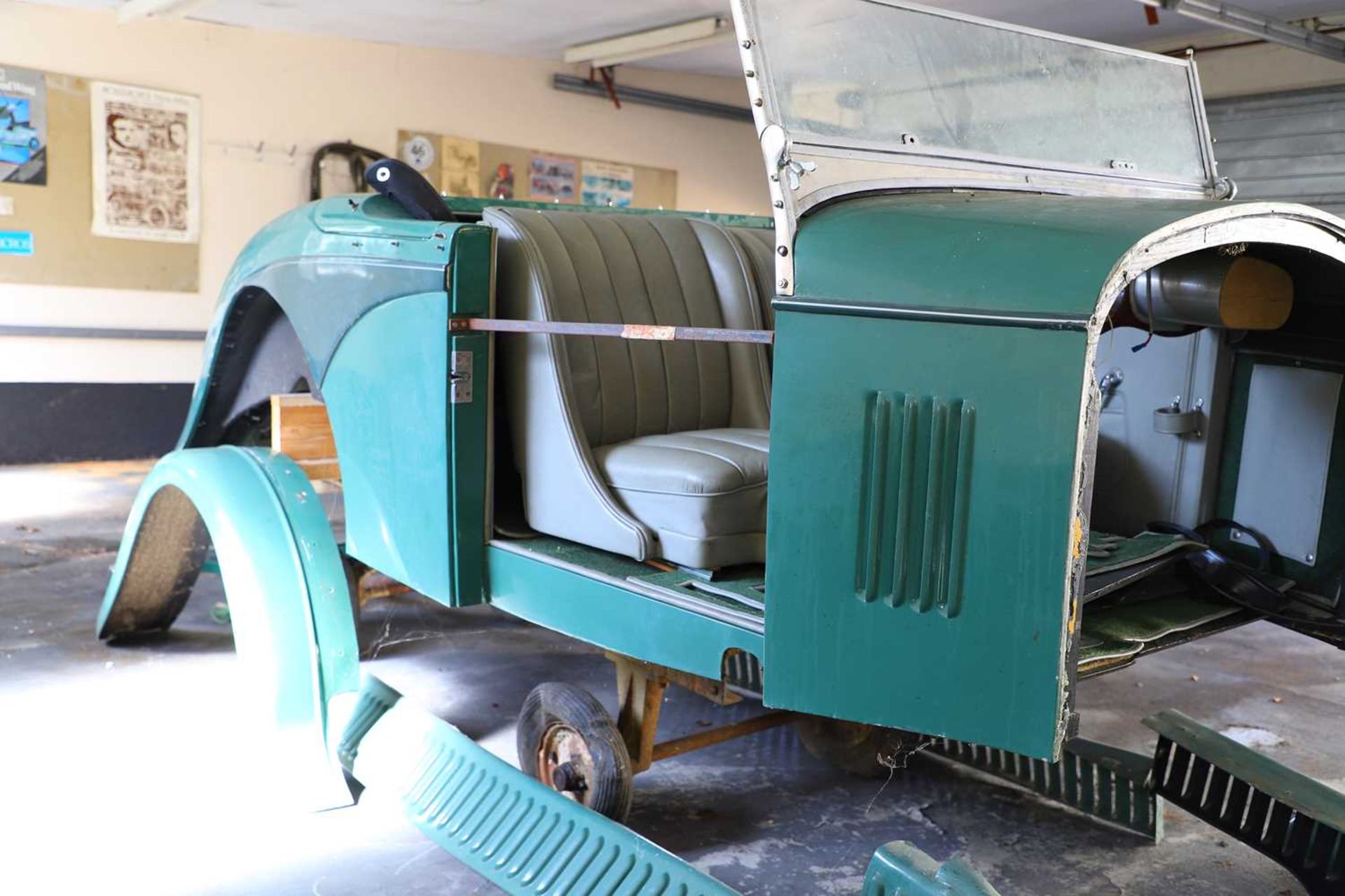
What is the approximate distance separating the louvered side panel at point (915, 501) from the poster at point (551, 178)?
8.24 m

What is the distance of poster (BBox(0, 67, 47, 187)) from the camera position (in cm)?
715

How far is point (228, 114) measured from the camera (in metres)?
8.06

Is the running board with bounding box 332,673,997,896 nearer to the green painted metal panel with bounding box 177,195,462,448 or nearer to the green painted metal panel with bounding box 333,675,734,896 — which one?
the green painted metal panel with bounding box 333,675,734,896

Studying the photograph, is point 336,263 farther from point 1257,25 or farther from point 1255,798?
point 1257,25

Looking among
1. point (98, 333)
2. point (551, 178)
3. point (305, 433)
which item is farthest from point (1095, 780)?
point (551, 178)

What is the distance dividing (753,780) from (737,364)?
120 cm

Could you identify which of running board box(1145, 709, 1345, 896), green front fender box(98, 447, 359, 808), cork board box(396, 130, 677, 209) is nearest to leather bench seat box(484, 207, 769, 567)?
green front fender box(98, 447, 359, 808)

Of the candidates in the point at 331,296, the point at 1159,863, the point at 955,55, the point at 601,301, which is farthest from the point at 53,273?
the point at 1159,863

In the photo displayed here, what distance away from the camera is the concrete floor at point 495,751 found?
2.62 m

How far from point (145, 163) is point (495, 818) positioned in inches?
264

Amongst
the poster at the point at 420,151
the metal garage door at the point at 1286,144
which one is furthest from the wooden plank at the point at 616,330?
the metal garage door at the point at 1286,144

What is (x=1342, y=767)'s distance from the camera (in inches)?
136

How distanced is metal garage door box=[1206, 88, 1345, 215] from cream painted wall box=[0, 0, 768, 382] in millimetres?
5274

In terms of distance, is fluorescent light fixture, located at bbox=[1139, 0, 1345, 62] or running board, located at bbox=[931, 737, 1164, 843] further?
fluorescent light fixture, located at bbox=[1139, 0, 1345, 62]
